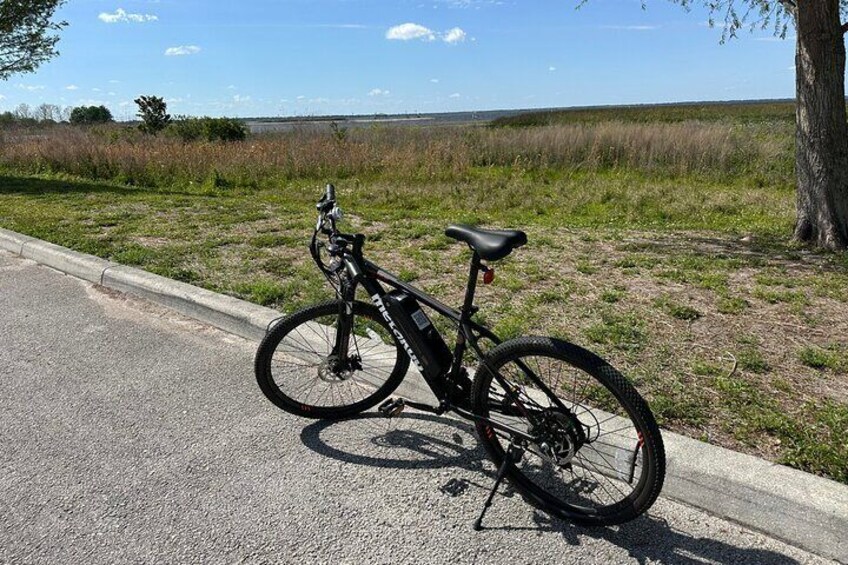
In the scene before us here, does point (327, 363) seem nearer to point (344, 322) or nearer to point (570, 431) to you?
point (344, 322)

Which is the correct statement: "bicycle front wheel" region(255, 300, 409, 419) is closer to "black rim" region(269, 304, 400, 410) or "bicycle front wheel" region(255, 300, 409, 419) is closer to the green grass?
"black rim" region(269, 304, 400, 410)

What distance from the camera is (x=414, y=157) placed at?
16.8 metres

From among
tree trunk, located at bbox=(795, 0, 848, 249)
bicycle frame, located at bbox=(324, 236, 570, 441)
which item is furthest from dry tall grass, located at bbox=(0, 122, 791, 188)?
bicycle frame, located at bbox=(324, 236, 570, 441)

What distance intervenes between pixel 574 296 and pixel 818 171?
132 inches

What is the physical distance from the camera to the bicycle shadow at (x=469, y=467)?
7.79 feet

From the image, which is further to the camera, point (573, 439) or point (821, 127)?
point (821, 127)

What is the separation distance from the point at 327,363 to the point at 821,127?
Answer: 5648mm

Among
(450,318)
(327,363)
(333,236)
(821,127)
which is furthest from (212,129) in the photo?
(450,318)

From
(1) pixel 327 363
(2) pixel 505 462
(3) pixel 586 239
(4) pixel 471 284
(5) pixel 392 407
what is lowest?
(2) pixel 505 462

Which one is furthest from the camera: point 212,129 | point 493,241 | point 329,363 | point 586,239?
point 212,129

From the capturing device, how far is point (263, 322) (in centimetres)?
455

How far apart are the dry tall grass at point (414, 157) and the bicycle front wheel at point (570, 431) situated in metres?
12.7

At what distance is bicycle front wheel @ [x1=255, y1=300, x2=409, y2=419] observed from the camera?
131 inches

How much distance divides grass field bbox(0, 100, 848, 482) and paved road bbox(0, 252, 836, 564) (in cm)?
93
